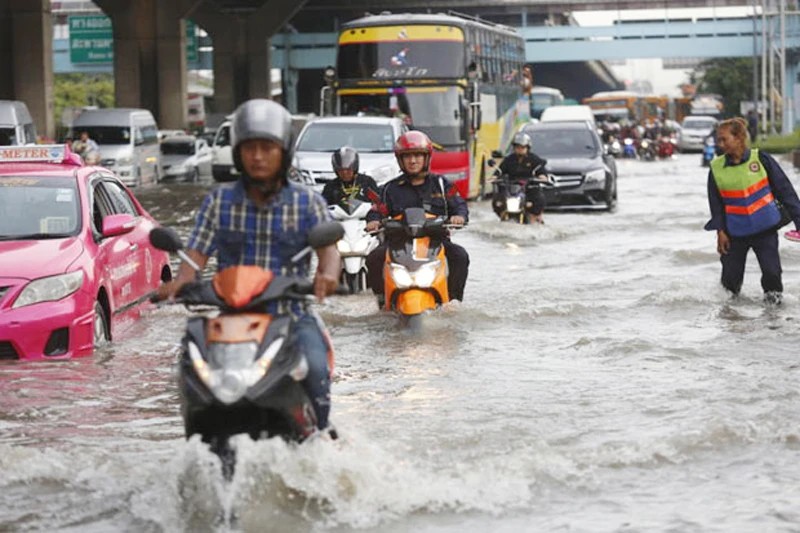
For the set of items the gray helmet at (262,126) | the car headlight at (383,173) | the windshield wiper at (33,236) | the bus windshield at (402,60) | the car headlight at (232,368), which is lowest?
the car headlight at (232,368)

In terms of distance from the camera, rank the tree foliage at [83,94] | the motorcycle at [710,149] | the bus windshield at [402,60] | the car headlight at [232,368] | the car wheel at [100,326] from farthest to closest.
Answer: the tree foliage at [83,94] < the motorcycle at [710,149] < the bus windshield at [402,60] < the car wheel at [100,326] < the car headlight at [232,368]

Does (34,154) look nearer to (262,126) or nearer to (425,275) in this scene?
(425,275)

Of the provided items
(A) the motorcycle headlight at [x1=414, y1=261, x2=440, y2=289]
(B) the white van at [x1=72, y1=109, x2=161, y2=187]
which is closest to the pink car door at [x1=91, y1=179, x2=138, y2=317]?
(A) the motorcycle headlight at [x1=414, y1=261, x2=440, y2=289]

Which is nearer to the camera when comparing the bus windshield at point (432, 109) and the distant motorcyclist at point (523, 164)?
the distant motorcyclist at point (523, 164)

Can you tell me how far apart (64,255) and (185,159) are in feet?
127

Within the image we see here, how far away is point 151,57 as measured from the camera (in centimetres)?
6825

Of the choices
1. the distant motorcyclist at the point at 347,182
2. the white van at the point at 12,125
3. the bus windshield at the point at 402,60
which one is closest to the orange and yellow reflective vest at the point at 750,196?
the distant motorcyclist at the point at 347,182

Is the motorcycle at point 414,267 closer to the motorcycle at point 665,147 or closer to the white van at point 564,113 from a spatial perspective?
the white van at point 564,113

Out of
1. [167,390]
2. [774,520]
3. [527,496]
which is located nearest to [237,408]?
[527,496]

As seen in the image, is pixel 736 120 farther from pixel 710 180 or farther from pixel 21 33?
pixel 21 33

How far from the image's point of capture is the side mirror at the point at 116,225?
1111cm

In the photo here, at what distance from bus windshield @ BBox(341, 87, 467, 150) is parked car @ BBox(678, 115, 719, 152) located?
44.3 meters

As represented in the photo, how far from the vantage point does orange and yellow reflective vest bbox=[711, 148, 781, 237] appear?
13.4m

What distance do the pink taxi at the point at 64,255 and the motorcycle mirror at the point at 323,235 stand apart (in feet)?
15.2
